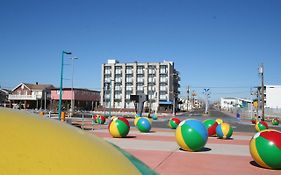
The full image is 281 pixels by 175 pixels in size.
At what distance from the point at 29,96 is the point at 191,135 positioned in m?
81.8

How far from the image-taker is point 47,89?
292 ft

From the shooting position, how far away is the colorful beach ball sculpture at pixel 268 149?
764 cm

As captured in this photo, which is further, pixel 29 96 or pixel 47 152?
pixel 29 96

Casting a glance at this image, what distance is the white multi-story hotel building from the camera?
324 feet

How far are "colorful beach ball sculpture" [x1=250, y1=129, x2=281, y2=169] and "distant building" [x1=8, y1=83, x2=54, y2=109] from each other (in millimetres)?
80562

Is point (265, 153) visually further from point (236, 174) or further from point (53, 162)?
point (53, 162)

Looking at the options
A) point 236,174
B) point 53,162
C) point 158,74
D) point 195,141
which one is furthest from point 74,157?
point 158,74

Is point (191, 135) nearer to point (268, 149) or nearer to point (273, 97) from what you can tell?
point (268, 149)

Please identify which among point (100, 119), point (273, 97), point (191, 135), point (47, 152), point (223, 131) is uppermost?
point (273, 97)

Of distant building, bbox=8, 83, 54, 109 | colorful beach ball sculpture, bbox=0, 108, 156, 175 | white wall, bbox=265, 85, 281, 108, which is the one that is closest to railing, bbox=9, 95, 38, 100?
distant building, bbox=8, 83, 54, 109

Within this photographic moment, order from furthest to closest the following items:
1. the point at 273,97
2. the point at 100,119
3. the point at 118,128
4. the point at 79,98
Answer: the point at 273,97
the point at 79,98
the point at 100,119
the point at 118,128

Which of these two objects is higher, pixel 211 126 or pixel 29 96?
pixel 29 96

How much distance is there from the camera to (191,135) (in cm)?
1051

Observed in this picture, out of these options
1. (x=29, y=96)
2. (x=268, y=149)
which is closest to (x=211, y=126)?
(x=268, y=149)
